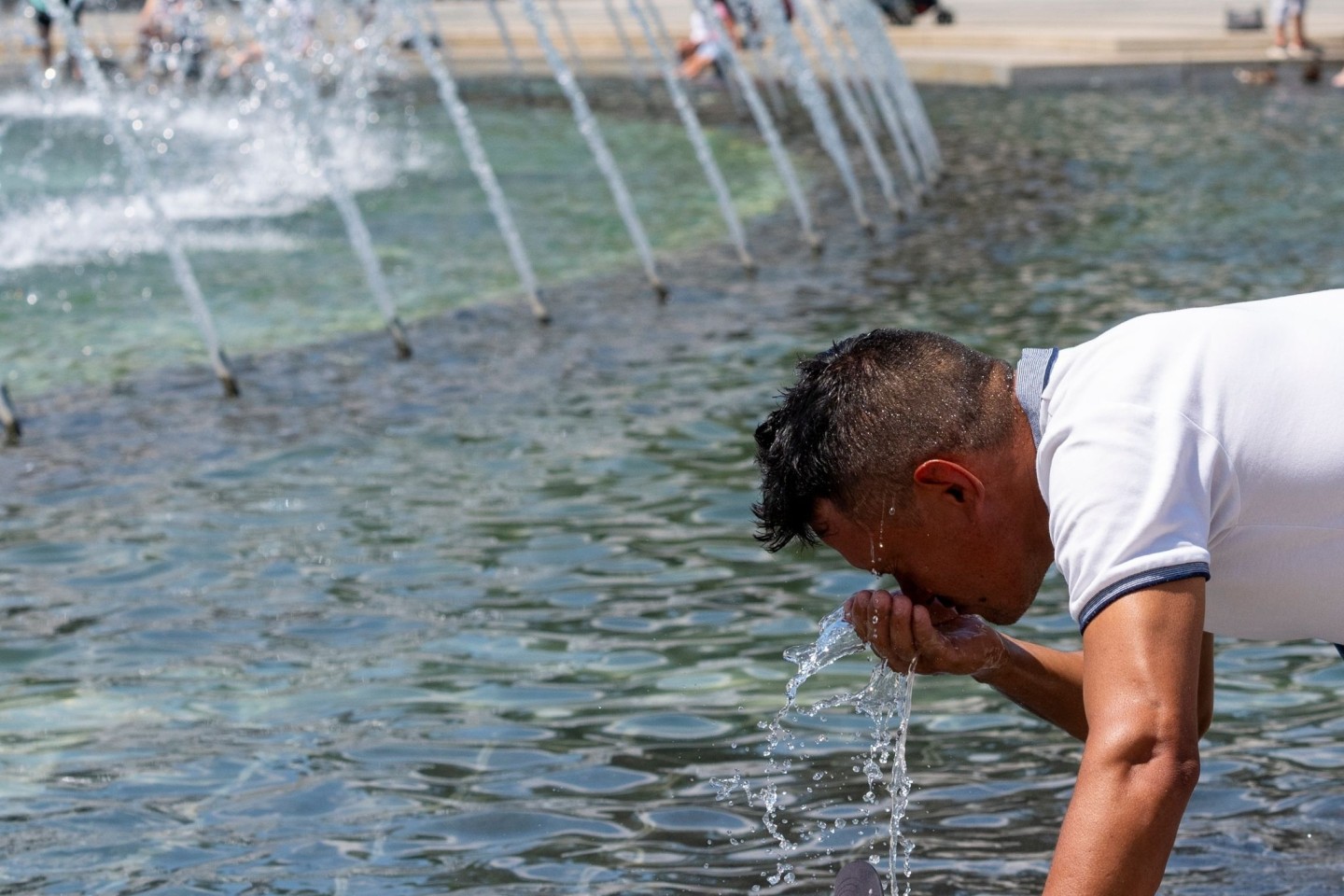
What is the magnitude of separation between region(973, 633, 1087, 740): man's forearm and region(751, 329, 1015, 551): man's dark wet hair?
690 millimetres

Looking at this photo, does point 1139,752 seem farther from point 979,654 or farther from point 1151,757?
point 979,654

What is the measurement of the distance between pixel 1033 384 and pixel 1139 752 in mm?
525

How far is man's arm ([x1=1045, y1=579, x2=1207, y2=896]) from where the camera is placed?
7.93ft

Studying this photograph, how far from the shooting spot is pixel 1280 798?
4453 mm

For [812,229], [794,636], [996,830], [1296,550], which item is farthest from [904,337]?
[812,229]

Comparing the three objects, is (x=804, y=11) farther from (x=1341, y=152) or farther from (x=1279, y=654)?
(x=1279, y=654)

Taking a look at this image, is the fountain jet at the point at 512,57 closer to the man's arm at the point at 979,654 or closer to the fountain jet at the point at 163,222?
the fountain jet at the point at 163,222

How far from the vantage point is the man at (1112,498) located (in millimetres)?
2430

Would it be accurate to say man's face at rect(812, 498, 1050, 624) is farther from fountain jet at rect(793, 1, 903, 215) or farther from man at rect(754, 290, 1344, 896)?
fountain jet at rect(793, 1, 903, 215)

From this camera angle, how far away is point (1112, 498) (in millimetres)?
2445

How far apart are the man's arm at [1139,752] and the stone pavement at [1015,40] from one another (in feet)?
62.6

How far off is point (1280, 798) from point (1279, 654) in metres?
1.06

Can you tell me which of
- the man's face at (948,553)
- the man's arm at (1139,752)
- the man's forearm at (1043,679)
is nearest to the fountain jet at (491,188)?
the man's forearm at (1043,679)

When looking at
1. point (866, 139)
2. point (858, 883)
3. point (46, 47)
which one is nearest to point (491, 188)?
point (866, 139)
